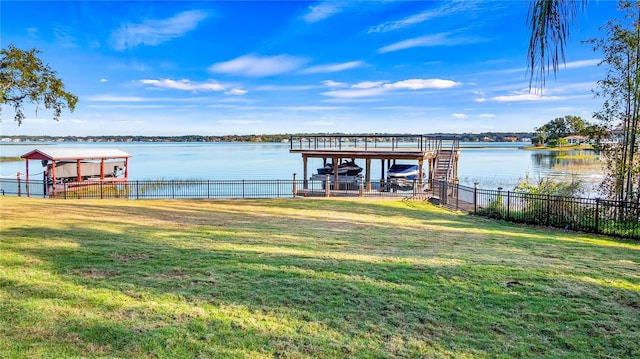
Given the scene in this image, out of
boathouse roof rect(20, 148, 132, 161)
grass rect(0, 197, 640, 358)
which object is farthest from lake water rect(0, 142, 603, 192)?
grass rect(0, 197, 640, 358)

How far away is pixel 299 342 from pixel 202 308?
1365 millimetres

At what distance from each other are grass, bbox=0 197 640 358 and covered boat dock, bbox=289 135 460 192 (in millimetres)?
17172

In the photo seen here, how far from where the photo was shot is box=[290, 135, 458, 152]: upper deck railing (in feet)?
91.9

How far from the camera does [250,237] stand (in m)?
9.38

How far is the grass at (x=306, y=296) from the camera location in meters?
3.97

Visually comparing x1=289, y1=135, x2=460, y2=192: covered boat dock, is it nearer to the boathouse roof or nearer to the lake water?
the lake water

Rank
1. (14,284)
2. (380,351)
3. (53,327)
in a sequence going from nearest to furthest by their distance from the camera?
(380,351) < (53,327) < (14,284)

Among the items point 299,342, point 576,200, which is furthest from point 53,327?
point 576,200

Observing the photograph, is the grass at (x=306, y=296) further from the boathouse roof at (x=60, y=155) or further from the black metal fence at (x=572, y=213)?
the boathouse roof at (x=60, y=155)

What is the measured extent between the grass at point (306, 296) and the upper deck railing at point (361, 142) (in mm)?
18723

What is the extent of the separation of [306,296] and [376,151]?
22547mm

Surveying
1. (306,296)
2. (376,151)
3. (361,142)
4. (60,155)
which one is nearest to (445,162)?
(376,151)

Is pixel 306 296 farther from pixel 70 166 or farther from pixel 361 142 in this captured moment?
pixel 70 166

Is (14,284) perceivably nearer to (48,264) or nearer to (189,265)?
(48,264)
